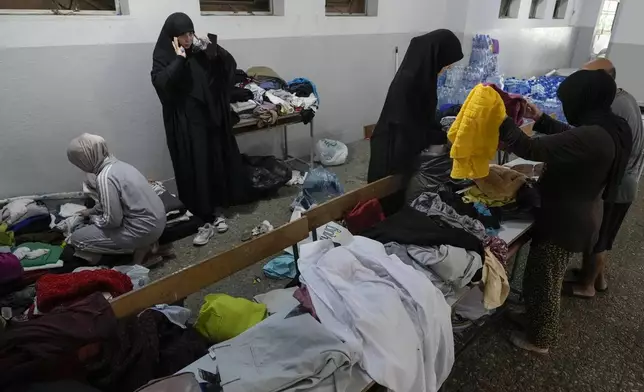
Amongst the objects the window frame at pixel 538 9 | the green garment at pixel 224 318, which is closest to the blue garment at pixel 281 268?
the green garment at pixel 224 318

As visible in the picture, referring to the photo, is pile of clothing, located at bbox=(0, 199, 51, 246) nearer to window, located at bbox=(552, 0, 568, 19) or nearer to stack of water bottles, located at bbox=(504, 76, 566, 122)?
stack of water bottles, located at bbox=(504, 76, 566, 122)

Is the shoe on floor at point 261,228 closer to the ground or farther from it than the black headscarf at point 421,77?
closer to the ground

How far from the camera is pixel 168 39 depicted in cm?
312

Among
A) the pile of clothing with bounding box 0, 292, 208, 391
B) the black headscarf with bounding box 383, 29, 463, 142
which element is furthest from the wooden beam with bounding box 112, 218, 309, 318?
the black headscarf with bounding box 383, 29, 463, 142

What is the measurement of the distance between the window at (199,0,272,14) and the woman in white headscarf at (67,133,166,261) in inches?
84.5

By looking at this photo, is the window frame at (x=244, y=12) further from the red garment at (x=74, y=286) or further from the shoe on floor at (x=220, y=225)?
the red garment at (x=74, y=286)

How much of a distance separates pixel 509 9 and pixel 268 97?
5614mm

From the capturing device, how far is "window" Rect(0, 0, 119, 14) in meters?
3.00

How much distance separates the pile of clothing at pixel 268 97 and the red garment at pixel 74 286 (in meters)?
2.16

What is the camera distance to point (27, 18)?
2826 millimetres

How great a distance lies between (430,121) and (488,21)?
4824mm

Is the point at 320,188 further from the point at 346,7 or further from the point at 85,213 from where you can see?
the point at 346,7

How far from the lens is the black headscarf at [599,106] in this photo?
1.79 meters

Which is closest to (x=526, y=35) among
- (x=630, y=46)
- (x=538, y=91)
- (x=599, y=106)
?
(x=538, y=91)
